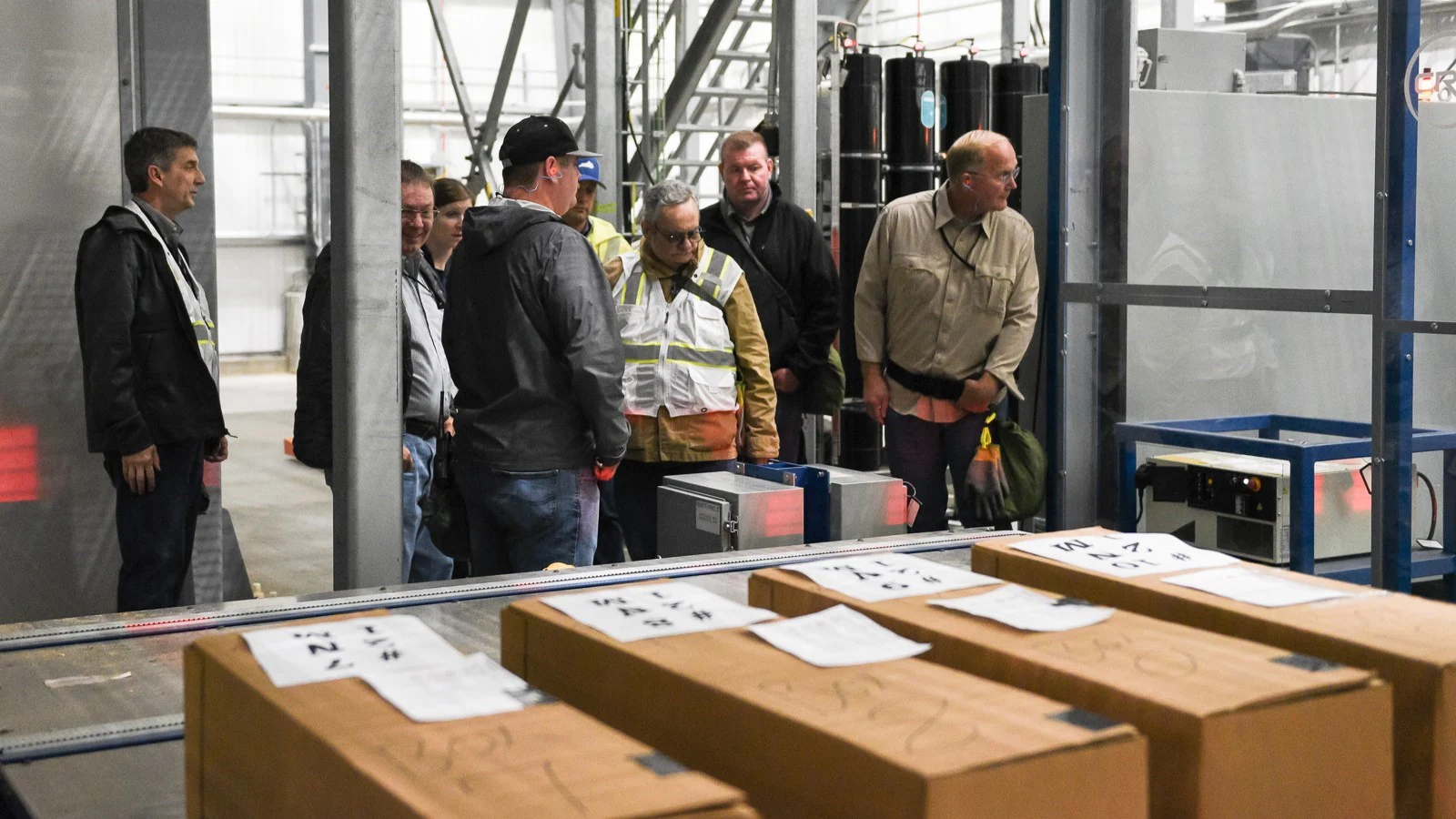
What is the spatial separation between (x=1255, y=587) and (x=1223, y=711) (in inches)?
17.1

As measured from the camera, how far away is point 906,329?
5027mm

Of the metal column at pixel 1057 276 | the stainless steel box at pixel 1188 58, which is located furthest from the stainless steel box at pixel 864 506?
the stainless steel box at pixel 1188 58

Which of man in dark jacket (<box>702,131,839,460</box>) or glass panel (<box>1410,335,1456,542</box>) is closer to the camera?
glass panel (<box>1410,335,1456,542</box>)

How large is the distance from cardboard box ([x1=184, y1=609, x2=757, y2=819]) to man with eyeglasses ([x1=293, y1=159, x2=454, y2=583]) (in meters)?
3.24

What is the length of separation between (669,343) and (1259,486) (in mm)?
1829

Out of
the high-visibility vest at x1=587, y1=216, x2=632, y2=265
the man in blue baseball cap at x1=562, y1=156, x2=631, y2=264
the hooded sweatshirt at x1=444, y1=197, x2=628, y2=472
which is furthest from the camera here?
the high-visibility vest at x1=587, y1=216, x2=632, y2=265

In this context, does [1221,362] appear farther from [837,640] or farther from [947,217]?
[837,640]

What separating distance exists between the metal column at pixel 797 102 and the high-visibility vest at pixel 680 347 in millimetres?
1382

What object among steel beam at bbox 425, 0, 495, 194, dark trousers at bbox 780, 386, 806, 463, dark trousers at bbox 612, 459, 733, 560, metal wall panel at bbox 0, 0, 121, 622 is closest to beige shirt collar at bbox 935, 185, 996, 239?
dark trousers at bbox 780, 386, 806, 463

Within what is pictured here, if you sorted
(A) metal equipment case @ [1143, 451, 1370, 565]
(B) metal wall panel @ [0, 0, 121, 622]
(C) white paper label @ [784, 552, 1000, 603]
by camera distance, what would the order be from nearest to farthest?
→ (C) white paper label @ [784, 552, 1000, 603] < (B) metal wall panel @ [0, 0, 121, 622] < (A) metal equipment case @ [1143, 451, 1370, 565]

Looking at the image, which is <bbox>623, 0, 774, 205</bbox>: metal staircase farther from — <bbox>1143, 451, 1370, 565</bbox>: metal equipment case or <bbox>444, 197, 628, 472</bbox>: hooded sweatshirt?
<bbox>444, 197, 628, 472</bbox>: hooded sweatshirt

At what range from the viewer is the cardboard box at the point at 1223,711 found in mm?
1024

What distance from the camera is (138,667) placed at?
1.76 metres

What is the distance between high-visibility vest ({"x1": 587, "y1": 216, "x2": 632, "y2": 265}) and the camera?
5.66 metres
